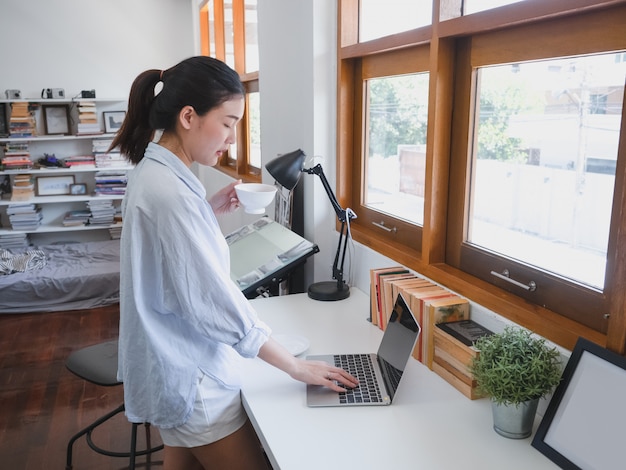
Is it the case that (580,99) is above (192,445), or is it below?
above

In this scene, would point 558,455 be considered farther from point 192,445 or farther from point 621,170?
point 192,445

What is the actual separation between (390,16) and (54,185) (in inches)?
170

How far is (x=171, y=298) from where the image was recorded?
126 cm

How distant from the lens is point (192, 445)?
4.51 feet

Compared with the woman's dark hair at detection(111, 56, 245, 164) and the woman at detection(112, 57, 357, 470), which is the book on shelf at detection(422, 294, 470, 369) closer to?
the woman at detection(112, 57, 357, 470)

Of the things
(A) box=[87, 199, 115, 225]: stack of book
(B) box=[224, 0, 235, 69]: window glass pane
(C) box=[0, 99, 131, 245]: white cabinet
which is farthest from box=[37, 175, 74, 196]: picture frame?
(B) box=[224, 0, 235, 69]: window glass pane

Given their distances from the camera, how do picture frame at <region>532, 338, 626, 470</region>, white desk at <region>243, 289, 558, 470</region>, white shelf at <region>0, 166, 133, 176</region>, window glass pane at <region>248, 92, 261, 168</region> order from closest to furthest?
picture frame at <region>532, 338, 626, 470</region>, white desk at <region>243, 289, 558, 470</region>, window glass pane at <region>248, 92, 261, 168</region>, white shelf at <region>0, 166, 133, 176</region>

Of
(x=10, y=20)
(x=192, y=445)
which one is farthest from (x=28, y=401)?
(x=10, y=20)

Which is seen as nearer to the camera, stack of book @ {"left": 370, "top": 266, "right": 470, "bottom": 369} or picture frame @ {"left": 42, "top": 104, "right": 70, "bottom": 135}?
stack of book @ {"left": 370, "top": 266, "right": 470, "bottom": 369}

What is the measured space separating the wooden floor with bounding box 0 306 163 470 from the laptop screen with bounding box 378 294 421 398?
144cm

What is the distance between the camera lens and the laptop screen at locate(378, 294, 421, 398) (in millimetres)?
1412

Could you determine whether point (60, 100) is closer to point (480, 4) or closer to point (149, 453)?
point (149, 453)

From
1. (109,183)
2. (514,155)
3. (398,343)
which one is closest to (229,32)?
(109,183)

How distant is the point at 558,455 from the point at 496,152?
882 millimetres
